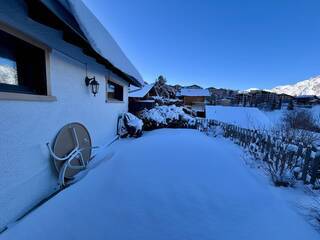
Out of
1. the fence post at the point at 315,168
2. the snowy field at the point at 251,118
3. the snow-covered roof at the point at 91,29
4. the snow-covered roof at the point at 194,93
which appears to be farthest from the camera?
the snow-covered roof at the point at 194,93

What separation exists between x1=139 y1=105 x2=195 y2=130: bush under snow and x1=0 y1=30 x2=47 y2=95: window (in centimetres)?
605

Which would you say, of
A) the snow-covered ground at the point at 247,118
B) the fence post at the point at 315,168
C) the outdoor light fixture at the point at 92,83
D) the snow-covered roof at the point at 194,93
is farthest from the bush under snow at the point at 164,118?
the snow-covered roof at the point at 194,93

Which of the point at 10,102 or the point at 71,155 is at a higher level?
the point at 10,102

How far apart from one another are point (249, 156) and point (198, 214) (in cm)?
324

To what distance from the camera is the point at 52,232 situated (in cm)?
142

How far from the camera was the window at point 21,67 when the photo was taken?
2056 mm

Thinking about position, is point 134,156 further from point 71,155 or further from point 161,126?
point 161,126

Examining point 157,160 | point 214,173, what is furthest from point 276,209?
point 157,160

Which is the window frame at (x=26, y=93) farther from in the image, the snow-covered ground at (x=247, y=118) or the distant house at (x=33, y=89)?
the snow-covered ground at (x=247, y=118)

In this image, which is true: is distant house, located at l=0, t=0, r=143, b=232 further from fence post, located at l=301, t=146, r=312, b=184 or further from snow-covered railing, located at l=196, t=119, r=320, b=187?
fence post, located at l=301, t=146, r=312, b=184

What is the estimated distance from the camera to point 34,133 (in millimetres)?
2346

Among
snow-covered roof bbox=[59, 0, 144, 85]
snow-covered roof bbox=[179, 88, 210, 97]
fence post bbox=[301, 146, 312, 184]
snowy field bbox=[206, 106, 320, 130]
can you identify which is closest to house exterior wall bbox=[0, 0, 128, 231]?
snow-covered roof bbox=[59, 0, 144, 85]

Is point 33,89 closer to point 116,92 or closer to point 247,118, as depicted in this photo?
point 116,92

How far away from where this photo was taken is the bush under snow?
335 inches
